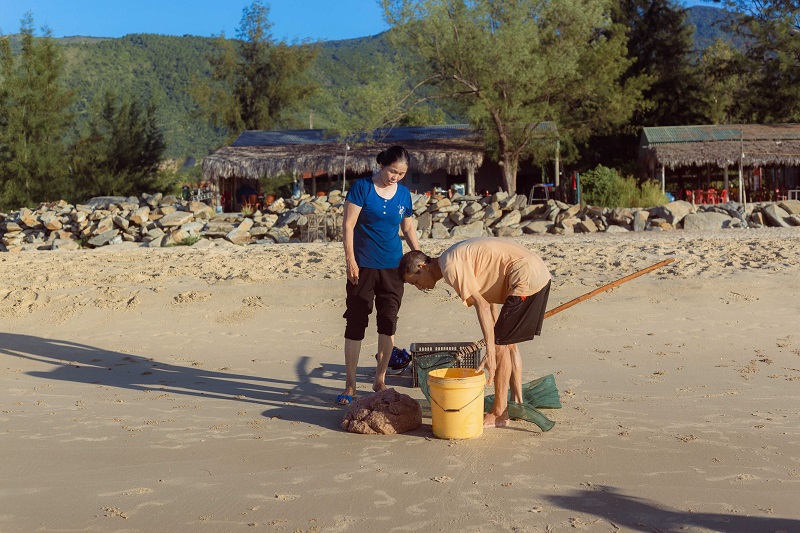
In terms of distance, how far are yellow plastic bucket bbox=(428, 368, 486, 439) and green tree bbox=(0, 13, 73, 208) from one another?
80.9 feet

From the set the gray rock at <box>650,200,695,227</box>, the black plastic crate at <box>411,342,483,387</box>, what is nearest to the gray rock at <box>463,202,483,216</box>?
the gray rock at <box>650,200,695,227</box>

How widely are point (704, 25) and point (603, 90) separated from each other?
493ft

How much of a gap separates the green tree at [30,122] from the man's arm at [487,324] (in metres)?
24.8

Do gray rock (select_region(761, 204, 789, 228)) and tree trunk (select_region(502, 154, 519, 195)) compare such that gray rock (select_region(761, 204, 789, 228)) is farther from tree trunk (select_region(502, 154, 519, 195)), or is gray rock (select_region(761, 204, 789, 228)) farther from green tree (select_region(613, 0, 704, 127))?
green tree (select_region(613, 0, 704, 127))

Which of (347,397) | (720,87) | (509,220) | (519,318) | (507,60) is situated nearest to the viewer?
(519,318)

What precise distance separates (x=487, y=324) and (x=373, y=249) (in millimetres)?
1210

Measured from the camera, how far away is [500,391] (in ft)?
16.7

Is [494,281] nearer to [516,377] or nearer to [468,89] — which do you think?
[516,377]

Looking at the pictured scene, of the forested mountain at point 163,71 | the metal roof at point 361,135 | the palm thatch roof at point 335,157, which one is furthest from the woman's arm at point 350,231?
the forested mountain at point 163,71

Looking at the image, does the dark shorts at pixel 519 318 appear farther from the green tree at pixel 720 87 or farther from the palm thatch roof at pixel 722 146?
the green tree at pixel 720 87

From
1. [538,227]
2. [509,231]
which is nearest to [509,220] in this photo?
[509,231]

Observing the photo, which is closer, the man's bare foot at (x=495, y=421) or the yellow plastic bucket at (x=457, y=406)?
the yellow plastic bucket at (x=457, y=406)

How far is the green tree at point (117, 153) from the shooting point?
1128 inches

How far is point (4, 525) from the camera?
3.72m
